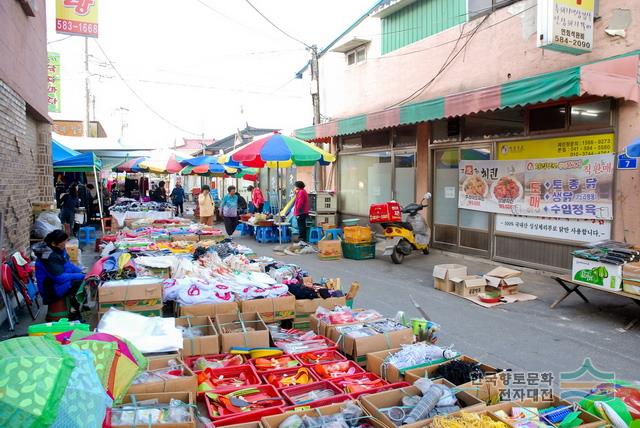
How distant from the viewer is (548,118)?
29.3ft

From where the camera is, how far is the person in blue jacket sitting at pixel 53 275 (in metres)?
5.90

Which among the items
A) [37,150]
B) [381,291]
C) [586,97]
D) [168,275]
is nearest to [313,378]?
[168,275]

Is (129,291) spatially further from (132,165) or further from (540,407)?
(132,165)

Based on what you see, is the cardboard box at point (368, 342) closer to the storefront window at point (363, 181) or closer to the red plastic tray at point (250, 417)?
the red plastic tray at point (250, 417)

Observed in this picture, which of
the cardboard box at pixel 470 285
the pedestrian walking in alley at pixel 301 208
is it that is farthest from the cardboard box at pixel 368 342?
the pedestrian walking in alley at pixel 301 208

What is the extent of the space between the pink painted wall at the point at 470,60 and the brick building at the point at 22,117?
29.3 feet

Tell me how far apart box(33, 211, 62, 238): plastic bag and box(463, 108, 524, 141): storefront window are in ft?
29.9

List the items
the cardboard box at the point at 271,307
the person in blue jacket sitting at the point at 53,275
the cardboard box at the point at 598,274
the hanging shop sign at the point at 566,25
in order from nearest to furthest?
the cardboard box at the point at 271,307
the person in blue jacket sitting at the point at 53,275
the cardboard box at the point at 598,274
the hanging shop sign at the point at 566,25

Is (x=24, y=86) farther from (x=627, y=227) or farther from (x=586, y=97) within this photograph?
(x=627, y=227)

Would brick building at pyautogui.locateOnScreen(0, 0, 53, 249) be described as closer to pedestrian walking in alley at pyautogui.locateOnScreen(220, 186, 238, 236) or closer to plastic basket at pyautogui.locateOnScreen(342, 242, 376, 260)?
pedestrian walking in alley at pyautogui.locateOnScreen(220, 186, 238, 236)

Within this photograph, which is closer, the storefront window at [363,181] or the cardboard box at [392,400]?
the cardboard box at [392,400]

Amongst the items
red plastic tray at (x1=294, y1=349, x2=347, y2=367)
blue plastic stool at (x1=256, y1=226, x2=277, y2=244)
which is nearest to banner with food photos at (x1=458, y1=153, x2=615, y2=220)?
red plastic tray at (x1=294, y1=349, x2=347, y2=367)

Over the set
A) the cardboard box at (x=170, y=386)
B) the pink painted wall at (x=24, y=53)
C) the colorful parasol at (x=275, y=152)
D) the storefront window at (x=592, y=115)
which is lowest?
the cardboard box at (x=170, y=386)

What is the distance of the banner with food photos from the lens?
26.3 feet
